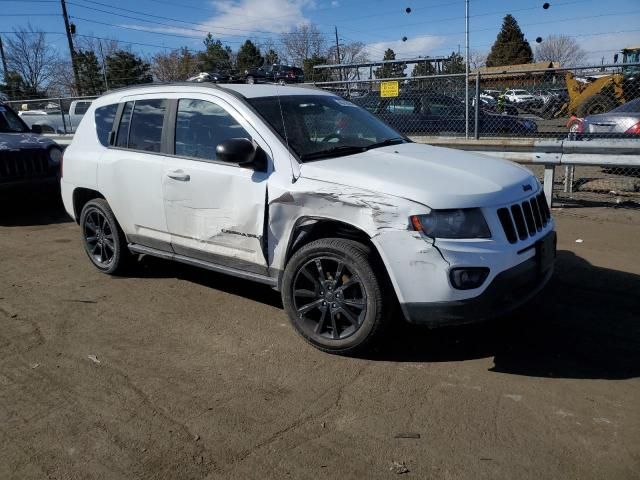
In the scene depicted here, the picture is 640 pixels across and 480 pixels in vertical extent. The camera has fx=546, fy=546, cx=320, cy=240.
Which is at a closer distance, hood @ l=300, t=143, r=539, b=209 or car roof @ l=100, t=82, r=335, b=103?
hood @ l=300, t=143, r=539, b=209

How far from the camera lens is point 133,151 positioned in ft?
16.0

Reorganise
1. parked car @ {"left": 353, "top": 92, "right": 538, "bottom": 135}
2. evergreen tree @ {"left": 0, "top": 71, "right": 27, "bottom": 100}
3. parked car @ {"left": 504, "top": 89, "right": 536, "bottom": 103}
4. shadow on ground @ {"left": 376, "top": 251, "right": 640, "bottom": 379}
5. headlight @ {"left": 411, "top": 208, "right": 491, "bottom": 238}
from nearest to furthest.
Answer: headlight @ {"left": 411, "top": 208, "right": 491, "bottom": 238} → shadow on ground @ {"left": 376, "top": 251, "right": 640, "bottom": 379} → parked car @ {"left": 353, "top": 92, "right": 538, "bottom": 135} → parked car @ {"left": 504, "top": 89, "right": 536, "bottom": 103} → evergreen tree @ {"left": 0, "top": 71, "right": 27, "bottom": 100}

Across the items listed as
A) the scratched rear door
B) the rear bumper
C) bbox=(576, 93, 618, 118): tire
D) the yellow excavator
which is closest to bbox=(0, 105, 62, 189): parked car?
the scratched rear door

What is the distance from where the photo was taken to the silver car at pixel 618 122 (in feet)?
31.5

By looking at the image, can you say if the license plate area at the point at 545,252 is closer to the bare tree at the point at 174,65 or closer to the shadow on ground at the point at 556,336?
the shadow on ground at the point at 556,336

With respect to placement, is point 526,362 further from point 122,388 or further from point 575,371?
point 122,388

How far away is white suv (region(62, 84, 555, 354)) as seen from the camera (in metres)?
3.25

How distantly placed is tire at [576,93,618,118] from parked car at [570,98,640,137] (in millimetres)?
7076

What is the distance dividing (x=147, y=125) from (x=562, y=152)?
5272mm

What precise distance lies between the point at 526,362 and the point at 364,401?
1155 millimetres

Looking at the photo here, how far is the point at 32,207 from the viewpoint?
9.42 meters

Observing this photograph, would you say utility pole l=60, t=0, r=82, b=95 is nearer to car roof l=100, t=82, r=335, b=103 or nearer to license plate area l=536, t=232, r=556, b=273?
car roof l=100, t=82, r=335, b=103

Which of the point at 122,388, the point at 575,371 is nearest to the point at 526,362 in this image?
the point at 575,371

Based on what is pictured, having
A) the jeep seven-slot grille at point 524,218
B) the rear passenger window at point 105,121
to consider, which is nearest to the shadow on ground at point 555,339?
the jeep seven-slot grille at point 524,218
